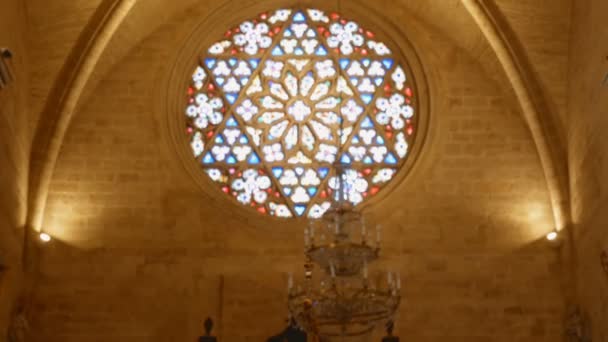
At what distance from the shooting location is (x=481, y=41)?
12227mm

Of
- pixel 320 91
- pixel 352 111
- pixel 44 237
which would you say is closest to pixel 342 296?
pixel 44 237

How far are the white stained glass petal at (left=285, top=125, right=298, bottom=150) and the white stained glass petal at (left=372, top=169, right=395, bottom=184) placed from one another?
112 centimetres

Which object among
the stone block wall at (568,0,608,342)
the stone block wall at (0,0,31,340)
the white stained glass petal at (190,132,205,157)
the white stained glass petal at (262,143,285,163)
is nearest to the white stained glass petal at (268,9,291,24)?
the white stained glass petal at (262,143,285,163)

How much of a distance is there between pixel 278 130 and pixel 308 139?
1.33 ft

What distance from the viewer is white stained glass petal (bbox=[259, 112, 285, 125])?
12727 mm

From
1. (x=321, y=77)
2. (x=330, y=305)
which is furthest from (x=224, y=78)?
(x=330, y=305)

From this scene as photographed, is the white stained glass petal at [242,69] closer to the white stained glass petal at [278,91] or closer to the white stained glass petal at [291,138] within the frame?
the white stained glass petal at [278,91]

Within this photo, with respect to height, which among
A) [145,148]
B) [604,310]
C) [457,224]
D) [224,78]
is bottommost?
[604,310]

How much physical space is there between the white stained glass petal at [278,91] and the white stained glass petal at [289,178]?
1045 millimetres

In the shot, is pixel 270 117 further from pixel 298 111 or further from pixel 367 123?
pixel 367 123

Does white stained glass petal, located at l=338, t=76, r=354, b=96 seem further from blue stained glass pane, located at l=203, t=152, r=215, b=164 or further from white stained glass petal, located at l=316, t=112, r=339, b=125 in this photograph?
blue stained glass pane, located at l=203, t=152, r=215, b=164

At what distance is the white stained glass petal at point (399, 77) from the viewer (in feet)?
42.1

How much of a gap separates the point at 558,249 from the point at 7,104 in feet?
21.2

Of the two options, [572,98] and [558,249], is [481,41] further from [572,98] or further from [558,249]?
[558,249]
